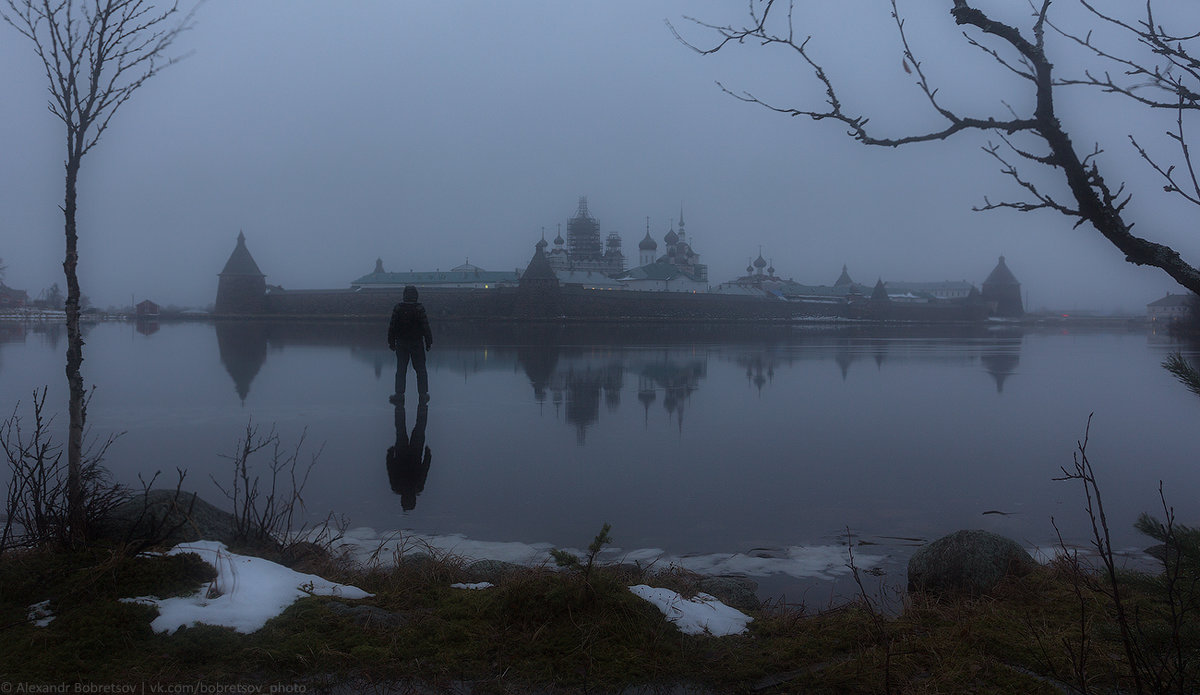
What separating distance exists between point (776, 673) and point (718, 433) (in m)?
4.75

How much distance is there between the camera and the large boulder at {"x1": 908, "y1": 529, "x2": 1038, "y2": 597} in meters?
3.26

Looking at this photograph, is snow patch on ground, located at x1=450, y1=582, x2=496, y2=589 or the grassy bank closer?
the grassy bank

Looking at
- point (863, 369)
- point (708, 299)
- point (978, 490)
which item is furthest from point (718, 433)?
point (708, 299)

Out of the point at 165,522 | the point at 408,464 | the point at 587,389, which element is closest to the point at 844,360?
the point at 587,389

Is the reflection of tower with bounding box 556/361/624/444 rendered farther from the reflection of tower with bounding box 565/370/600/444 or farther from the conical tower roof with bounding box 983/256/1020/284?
the conical tower roof with bounding box 983/256/1020/284

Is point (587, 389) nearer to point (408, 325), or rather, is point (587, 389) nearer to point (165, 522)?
point (408, 325)

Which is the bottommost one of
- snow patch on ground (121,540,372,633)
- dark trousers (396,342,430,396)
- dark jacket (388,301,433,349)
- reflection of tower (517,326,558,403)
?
reflection of tower (517,326,558,403)

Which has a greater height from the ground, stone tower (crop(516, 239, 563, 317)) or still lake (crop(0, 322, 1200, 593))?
stone tower (crop(516, 239, 563, 317))

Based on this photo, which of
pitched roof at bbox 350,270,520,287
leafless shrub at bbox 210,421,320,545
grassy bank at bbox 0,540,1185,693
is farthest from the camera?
pitched roof at bbox 350,270,520,287

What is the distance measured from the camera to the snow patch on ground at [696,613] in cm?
264

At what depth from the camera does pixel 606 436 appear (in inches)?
→ 269

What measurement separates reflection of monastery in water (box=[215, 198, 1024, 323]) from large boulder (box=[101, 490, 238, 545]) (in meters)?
39.9

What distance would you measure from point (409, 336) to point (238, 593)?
558 centimetres

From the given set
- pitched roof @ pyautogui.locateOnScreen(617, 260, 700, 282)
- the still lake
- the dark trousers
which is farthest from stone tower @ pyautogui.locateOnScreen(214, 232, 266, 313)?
the dark trousers
